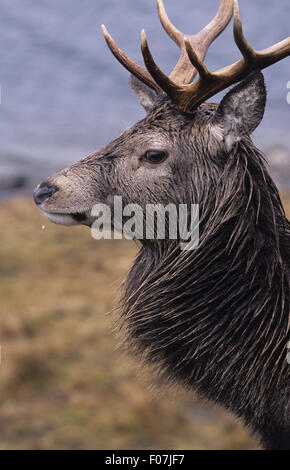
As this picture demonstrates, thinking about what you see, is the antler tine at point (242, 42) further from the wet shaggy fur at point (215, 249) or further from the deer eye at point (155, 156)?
the deer eye at point (155, 156)

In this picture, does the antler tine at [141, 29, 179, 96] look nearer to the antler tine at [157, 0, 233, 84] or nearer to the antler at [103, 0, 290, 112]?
the antler at [103, 0, 290, 112]

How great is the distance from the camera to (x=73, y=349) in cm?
1112

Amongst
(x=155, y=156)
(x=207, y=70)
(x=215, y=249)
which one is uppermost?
(x=207, y=70)

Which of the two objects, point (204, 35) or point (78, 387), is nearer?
point (204, 35)

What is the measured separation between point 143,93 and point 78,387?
768cm

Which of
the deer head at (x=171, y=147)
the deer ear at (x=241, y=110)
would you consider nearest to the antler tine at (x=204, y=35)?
the deer head at (x=171, y=147)

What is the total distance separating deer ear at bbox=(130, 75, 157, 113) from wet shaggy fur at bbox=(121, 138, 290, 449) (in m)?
0.63

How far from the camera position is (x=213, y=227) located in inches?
90.3

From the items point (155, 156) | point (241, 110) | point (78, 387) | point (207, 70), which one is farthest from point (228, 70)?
point (78, 387)

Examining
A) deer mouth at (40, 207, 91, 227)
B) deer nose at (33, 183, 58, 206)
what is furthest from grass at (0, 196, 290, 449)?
deer nose at (33, 183, 58, 206)

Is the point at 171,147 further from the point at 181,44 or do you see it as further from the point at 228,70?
the point at 181,44

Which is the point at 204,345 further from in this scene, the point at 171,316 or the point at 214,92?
the point at 214,92

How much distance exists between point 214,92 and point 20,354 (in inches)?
324
